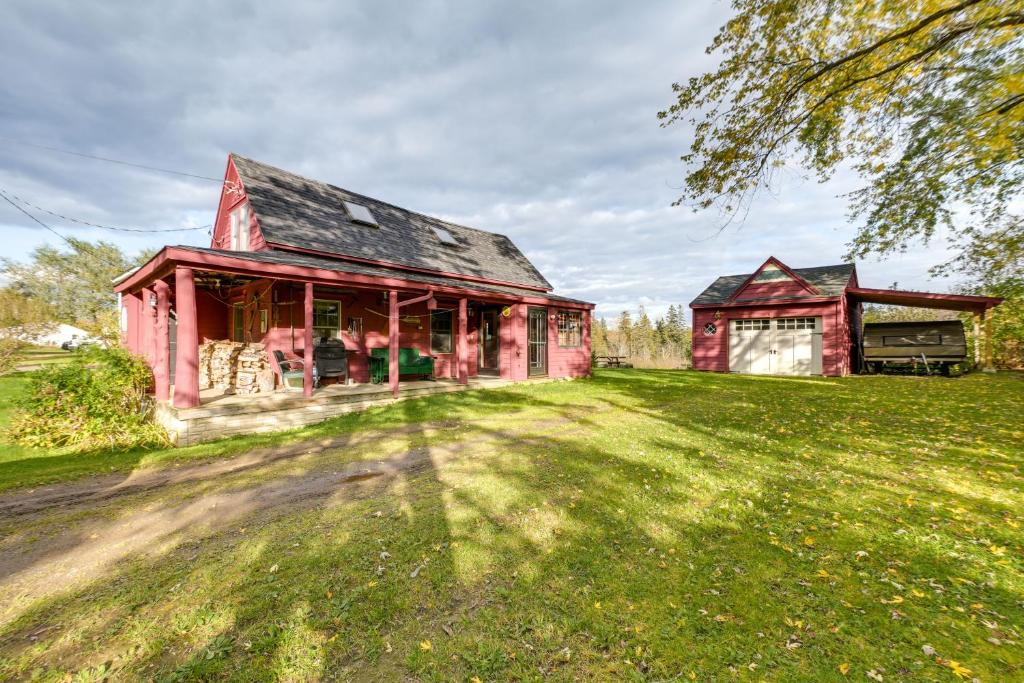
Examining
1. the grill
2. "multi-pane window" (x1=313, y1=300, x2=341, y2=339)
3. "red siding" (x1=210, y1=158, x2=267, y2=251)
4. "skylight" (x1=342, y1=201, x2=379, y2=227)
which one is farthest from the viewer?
"skylight" (x1=342, y1=201, x2=379, y2=227)

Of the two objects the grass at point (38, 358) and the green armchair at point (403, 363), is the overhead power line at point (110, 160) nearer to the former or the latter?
the grass at point (38, 358)

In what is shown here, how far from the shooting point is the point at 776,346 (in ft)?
57.5

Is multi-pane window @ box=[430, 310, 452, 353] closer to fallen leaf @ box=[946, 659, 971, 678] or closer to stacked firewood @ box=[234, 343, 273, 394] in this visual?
stacked firewood @ box=[234, 343, 273, 394]

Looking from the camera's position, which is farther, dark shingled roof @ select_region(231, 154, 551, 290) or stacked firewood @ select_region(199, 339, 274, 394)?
dark shingled roof @ select_region(231, 154, 551, 290)

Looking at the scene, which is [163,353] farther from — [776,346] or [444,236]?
[776,346]

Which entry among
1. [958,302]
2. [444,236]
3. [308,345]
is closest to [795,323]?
[958,302]

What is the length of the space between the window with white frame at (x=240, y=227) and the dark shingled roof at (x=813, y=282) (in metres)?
19.2

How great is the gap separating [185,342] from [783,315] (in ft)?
70.0

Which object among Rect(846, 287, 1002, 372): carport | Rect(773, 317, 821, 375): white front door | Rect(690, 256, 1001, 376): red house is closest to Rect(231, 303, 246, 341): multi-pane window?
Rect(690, 256, 1001, 376): red house

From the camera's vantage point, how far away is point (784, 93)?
7.16 meters

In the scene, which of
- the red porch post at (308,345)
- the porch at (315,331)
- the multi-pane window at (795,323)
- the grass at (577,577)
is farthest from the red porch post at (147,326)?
the multi-pane window at (795,323)

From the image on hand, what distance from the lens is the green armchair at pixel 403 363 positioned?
1045 cm

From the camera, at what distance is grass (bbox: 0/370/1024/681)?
6.47 feet

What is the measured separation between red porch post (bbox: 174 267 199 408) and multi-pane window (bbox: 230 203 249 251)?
5.33 m
